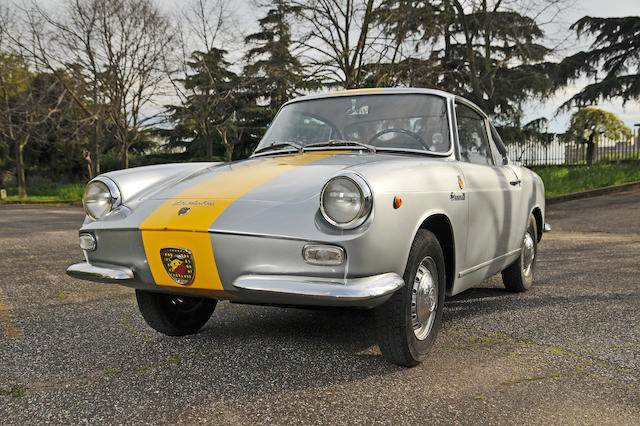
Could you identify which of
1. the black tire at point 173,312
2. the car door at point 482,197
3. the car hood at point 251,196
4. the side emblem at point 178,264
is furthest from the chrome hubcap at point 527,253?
the side emblem at point 178,264

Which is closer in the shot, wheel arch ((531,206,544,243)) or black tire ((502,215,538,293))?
black tire ((502,215,538,293))

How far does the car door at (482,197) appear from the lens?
376cm

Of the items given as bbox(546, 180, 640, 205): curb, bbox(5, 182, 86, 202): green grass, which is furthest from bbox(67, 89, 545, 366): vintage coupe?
bbox(5, 182, 86, 202): green grass

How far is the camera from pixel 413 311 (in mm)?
3123

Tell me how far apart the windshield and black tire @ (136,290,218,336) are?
4.06 ft

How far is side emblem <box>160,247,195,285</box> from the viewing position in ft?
9.45

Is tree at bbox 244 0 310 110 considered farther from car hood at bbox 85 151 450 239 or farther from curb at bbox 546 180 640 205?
car hood at bbox 85 151 450 239

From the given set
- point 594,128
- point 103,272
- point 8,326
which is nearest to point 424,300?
point 103,272

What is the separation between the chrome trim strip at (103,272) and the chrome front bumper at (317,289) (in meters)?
0.66

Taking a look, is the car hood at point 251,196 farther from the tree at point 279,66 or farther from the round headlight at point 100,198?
the tree at point 279,66

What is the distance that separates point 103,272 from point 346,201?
145 cm

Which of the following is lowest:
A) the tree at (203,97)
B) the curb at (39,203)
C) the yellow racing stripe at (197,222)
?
the curb at (39,203)

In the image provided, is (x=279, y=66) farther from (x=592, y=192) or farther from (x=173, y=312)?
(x=173, y=312)

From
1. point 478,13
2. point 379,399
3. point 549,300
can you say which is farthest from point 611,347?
point 478,13
